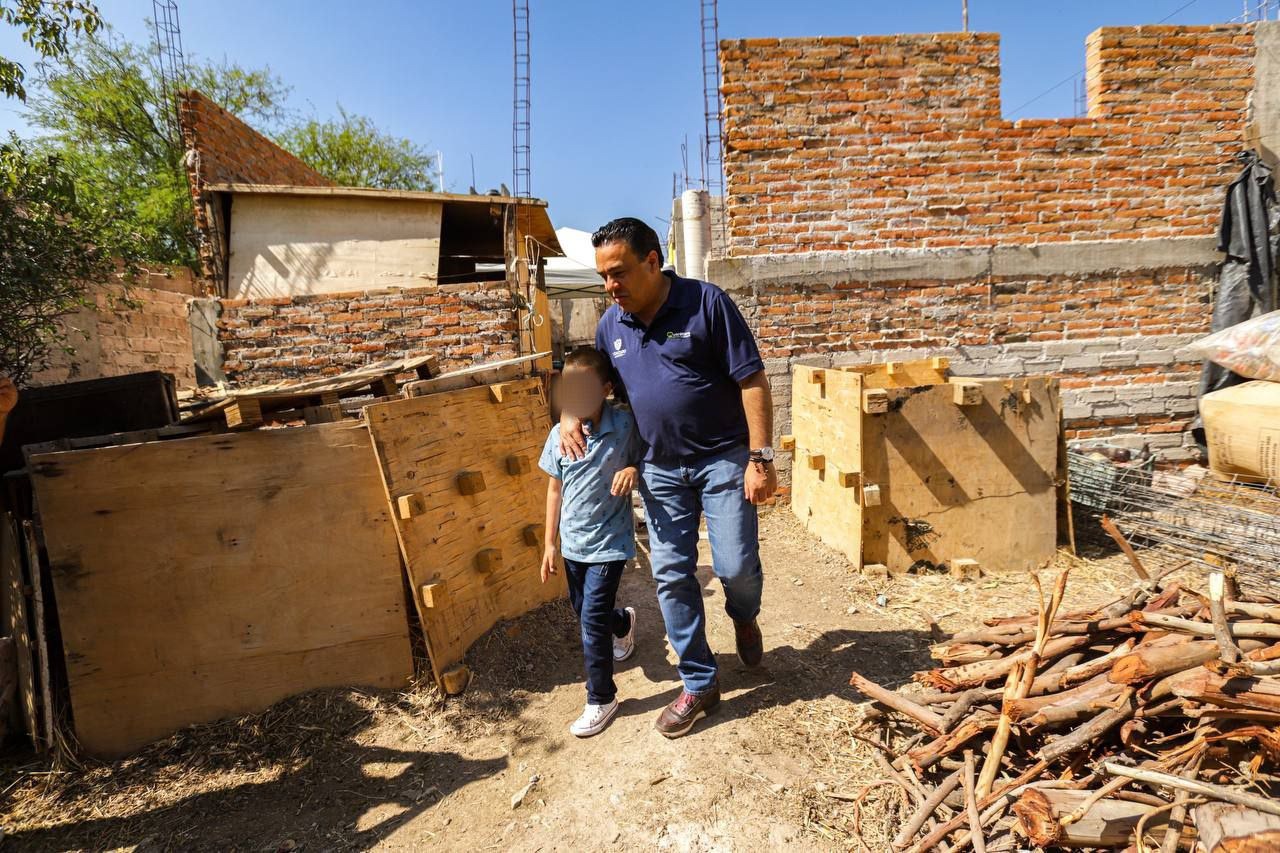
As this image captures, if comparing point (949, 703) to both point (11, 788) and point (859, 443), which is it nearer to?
point (859, 443)

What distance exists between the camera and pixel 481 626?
3.18 meters

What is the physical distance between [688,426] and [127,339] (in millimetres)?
8848

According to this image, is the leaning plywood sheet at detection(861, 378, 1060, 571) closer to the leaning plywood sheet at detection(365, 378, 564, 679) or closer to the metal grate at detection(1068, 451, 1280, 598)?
the metal grate at detection(1068, 451, 1280, 598)

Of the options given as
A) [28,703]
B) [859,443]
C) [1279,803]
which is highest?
[859,443]

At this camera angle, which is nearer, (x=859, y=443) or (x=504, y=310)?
(x=859, y=443)

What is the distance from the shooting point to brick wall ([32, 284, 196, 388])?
6.88m

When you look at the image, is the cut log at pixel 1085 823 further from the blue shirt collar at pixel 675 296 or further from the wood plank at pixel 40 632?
the wood plank at pixel 40 632

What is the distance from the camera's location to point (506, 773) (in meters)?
2.43

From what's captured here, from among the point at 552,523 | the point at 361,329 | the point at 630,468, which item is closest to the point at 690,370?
the point at 630,468

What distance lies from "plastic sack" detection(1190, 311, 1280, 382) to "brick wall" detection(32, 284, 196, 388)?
32.8ft

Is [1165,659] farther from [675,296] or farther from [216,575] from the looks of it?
[216,575]

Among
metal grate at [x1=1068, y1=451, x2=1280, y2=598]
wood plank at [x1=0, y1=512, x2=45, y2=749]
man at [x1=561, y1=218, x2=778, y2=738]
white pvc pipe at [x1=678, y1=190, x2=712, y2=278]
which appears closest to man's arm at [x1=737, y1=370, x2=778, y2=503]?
man at [x1=561, y1=218, x2=778, y2=738]

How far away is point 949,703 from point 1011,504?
228 centimetres

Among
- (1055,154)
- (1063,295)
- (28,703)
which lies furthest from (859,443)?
(28,703)
